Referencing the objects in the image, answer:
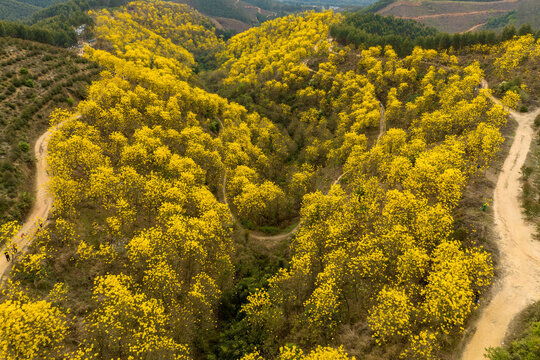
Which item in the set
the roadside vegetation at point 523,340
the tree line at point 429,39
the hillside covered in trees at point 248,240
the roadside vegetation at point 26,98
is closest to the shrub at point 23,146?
the roadside vegetation at point 26,98

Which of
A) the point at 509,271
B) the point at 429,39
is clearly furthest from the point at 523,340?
the point at 429,39

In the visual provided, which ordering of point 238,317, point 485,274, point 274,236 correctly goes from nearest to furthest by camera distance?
point 485,274, point 238,317, point 274,236

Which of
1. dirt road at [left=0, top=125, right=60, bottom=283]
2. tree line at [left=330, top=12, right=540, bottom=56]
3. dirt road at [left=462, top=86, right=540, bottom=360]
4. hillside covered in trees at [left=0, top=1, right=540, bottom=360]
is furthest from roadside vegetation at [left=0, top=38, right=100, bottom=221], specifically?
tree line at [left=330, top=12, right=540, bottom=56]

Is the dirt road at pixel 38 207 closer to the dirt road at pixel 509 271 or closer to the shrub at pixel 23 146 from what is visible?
the shrub at pixel 23 146

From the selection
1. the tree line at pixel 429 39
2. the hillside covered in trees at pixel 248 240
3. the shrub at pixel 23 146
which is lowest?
the hillside covered in trees at pixel 248 240

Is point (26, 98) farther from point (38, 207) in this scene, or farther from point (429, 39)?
point (429, 39)

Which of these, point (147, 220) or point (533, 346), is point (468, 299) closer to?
point (533, 346)

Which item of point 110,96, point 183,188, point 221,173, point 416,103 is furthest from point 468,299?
point 110,96
